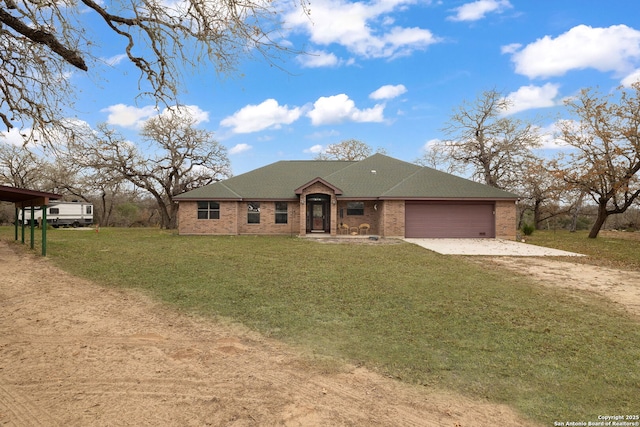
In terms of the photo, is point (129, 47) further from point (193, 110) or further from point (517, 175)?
point (517, 175)

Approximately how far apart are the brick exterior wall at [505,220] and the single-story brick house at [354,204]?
0.18 ft

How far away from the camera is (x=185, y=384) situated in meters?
3.55

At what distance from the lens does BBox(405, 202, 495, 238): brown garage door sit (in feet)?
70.1

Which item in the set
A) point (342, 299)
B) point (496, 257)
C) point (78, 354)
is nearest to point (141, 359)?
point (78, 354)

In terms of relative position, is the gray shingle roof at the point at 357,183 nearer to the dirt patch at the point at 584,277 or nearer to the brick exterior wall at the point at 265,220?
the brick exterior wall at the point at 265,220

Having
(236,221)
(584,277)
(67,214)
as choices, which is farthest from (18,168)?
(584,277)

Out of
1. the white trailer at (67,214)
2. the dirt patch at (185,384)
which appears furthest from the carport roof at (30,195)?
the white trailer at (67,214)

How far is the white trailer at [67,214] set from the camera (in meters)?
32.2

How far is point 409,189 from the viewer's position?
70.2 ft

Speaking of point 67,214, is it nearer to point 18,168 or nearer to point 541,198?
point 18,168

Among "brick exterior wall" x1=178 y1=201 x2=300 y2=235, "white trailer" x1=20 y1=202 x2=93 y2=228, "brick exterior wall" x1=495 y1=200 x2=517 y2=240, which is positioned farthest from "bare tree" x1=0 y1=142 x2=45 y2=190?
"brick exterior wall" x1=495 y1=200 x2=517 y2=240

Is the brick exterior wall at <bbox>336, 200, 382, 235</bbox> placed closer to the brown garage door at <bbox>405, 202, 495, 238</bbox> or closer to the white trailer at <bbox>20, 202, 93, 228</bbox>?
the brown garage door at <bbox>405, 202, 495, 238</bbox>

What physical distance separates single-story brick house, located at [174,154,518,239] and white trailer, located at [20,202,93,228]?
1749 centimetres

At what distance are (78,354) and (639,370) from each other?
21.5 ft
